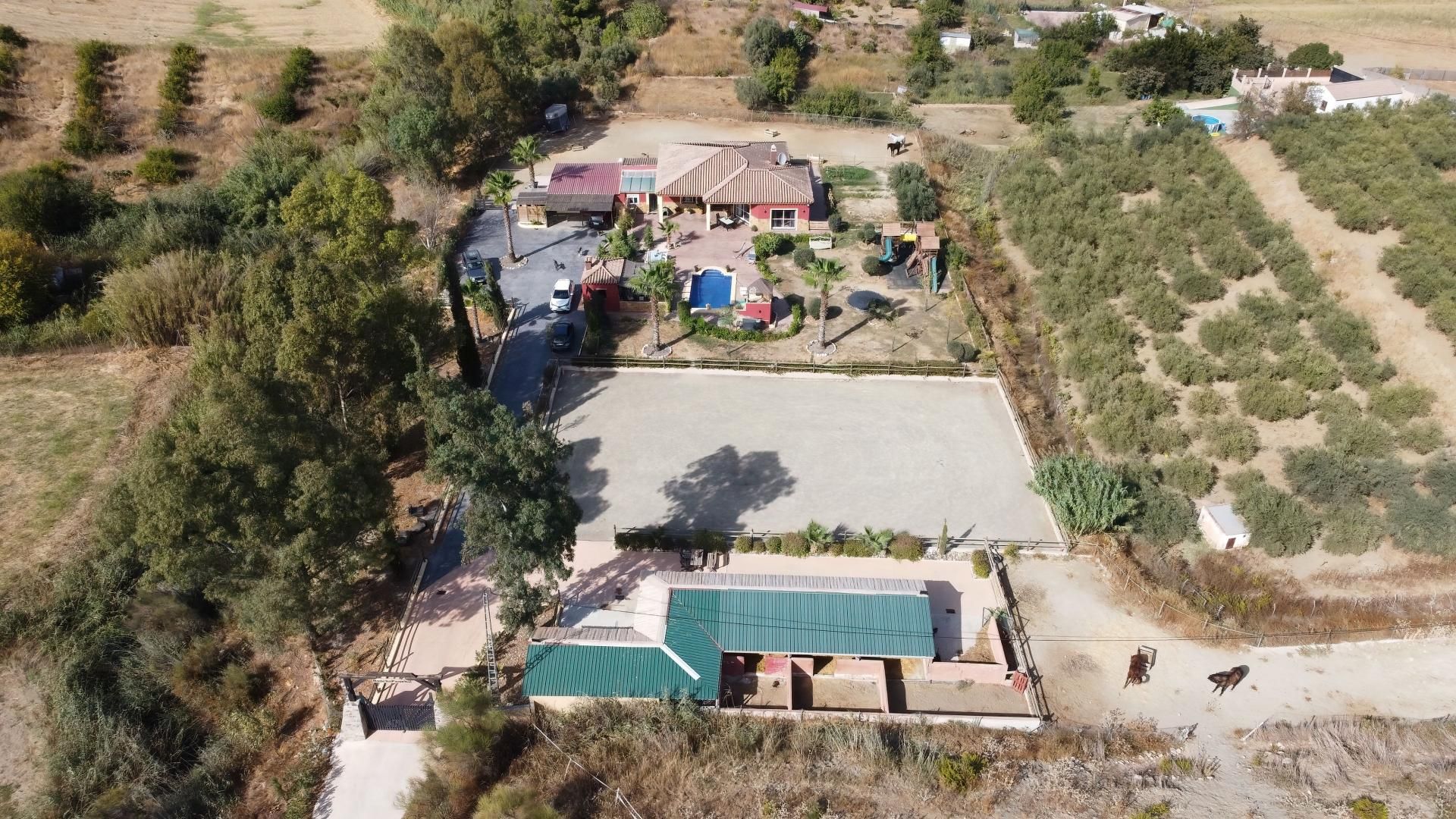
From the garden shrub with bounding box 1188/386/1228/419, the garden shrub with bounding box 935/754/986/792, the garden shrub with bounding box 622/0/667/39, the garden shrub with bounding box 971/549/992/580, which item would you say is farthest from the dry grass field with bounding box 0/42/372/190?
the garden shrub with bounding box 935/754/986/792

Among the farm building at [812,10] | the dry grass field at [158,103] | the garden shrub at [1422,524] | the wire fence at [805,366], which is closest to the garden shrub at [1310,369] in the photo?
the garden shrub at [1422,524]

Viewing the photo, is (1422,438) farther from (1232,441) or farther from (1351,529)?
(1232,441)

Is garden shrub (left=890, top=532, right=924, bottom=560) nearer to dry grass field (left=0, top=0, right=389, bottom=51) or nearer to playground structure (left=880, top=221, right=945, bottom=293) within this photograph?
playground structure (left=880, top=221, right=945, bottom=293)

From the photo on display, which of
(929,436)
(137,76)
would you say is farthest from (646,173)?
(137,76)

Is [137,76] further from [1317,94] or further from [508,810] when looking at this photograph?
[1317,94]

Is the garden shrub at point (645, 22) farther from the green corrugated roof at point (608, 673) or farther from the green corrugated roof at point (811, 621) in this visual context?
the green corrugated roof at point (608, 673)
